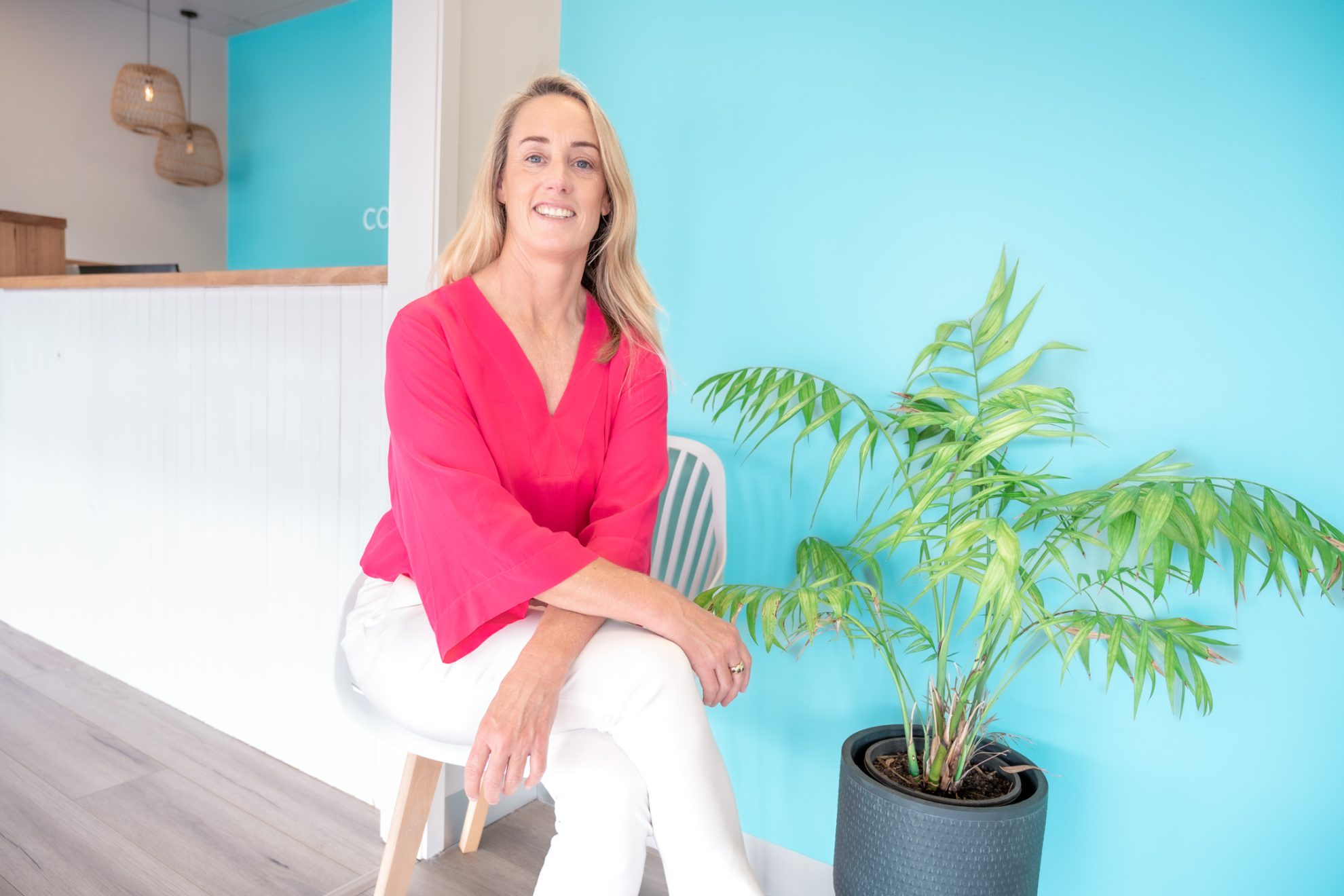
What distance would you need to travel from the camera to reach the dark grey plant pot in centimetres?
119

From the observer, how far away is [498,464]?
4.03 ft

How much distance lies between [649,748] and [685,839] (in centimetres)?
10

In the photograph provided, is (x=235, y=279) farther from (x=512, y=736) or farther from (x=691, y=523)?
(x=512, y=736)

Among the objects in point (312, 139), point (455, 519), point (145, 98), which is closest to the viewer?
point (455, 519)

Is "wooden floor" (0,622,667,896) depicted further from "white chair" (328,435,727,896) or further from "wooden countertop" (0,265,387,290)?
"wooden countertop" (0,265,387,290)

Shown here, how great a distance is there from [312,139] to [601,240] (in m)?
4.23

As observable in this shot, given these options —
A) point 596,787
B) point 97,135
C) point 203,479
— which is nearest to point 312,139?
point 97,135

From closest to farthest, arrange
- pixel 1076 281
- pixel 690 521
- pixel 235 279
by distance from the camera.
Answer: pixel 1076 281 → pixel 690 521 → pixel 235 279

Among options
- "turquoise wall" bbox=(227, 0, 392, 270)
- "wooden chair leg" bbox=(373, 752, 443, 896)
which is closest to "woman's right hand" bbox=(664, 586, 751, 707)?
"wooden chair leg" bbox=(373, 752, 443, 896)

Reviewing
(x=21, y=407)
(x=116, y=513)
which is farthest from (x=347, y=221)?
(x=116, y=513)

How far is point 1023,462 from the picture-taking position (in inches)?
57.8

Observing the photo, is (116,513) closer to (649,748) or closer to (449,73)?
(449,73)

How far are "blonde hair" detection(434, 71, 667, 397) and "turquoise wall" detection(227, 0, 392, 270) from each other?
3.35 m

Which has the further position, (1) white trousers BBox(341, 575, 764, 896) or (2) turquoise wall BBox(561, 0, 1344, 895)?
(2) turquoise wall BBox(561, 0, 1344, 895)
